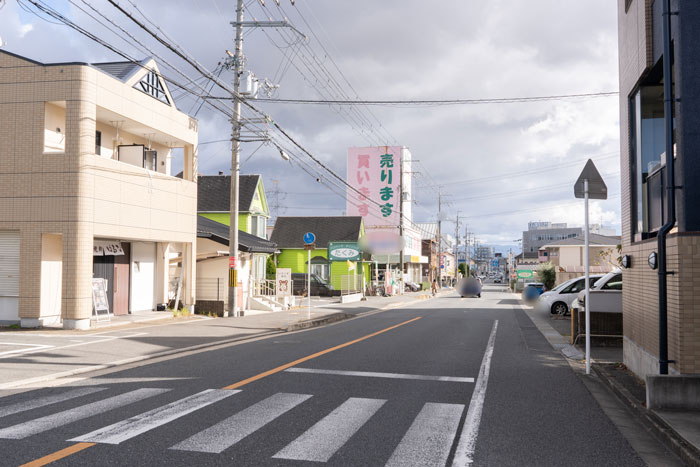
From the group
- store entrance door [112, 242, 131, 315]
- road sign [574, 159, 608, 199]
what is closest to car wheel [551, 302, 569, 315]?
road sign [574, 159, 608, 199]

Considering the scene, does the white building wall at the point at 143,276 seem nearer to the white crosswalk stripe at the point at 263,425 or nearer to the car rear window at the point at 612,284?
the white crosswalk stripe at the point at 263,425

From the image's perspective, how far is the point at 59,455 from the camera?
16.9 feet

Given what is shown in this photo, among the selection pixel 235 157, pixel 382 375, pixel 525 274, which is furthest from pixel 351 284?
pixel 382 375

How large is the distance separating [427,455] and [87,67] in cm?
1625

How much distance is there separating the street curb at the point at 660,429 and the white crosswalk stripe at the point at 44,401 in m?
7.55

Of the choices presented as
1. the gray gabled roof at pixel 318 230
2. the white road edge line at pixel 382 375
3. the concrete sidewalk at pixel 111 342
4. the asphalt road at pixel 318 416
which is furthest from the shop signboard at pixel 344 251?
the white road edge line at pixel 382 375

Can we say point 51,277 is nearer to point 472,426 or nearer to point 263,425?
point 263,425

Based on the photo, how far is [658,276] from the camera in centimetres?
771

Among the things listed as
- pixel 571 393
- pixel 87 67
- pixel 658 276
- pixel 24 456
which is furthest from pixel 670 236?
pixel 87 67

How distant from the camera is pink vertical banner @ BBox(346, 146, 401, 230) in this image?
6431 centimetres

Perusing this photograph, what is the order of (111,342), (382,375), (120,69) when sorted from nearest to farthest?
1. (382,375)
2. (111,342)
3. (120,69)

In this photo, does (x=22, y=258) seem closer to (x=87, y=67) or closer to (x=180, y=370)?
(x=87, y=67)

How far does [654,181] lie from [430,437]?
6.16 m

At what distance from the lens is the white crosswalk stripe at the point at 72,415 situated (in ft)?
19.5
